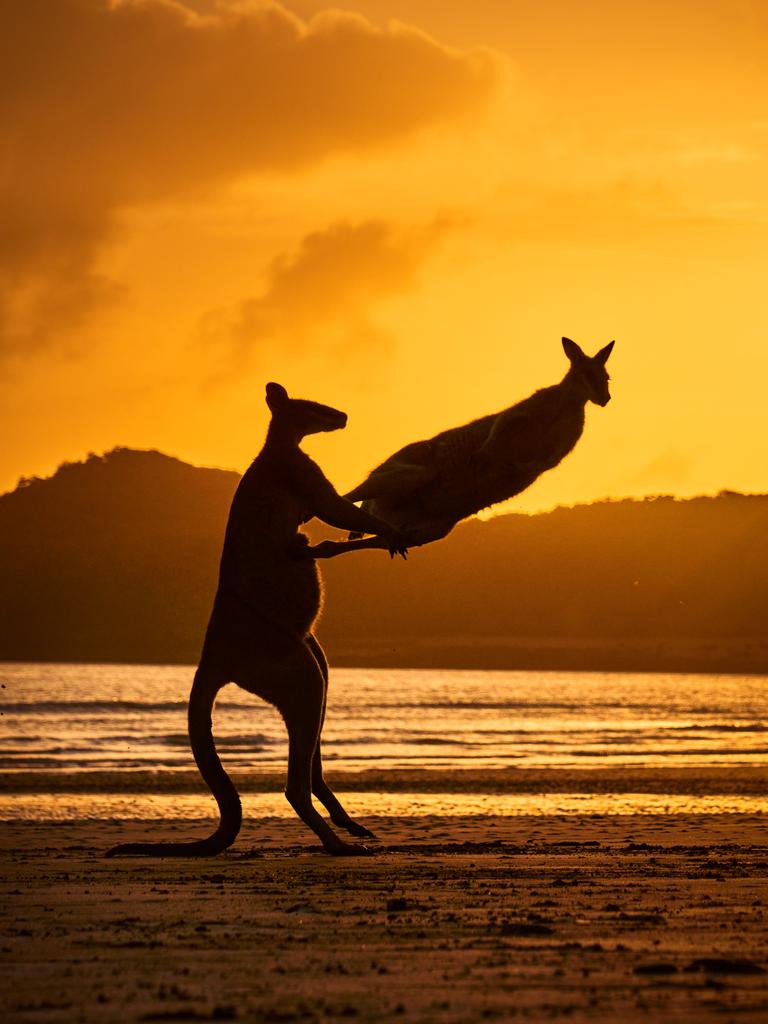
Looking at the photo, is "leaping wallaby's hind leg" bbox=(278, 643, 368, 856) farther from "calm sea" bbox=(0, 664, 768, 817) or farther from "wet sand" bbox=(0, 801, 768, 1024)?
"calm sea" bbox=(0, 664, 768, 817)

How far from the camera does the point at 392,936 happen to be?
274 inches

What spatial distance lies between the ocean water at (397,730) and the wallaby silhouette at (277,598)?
15994 mm

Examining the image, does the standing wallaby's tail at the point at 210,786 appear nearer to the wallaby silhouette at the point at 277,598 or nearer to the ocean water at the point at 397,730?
the wallaby silhouette at the point at 277,598

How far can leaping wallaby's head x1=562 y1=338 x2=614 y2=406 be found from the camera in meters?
8.91

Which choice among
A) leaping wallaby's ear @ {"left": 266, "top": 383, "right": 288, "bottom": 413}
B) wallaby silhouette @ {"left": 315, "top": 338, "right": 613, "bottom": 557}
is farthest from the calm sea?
wallaby silhouette @ {"left": 315, "top": 338, "right": 613, "bottom": 557}

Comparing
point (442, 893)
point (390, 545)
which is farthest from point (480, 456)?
point (442, 893)

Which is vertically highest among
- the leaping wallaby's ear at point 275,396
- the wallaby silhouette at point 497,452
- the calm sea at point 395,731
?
the leaping wallaby's ear at point 275,396

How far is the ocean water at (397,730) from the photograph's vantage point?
30.2 meters

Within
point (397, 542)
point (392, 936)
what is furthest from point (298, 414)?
point (392, 936)

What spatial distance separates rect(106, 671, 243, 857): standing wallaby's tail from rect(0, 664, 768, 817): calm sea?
26.8 ft

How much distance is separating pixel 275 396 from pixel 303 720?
2.35m

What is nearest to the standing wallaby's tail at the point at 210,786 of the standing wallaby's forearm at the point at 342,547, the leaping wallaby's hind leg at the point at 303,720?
the leaping wallaby's hind leg at the point at 303,720

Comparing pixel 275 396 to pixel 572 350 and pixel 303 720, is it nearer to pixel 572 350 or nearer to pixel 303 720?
pixel 303 720

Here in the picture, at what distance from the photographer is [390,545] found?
966 cm
